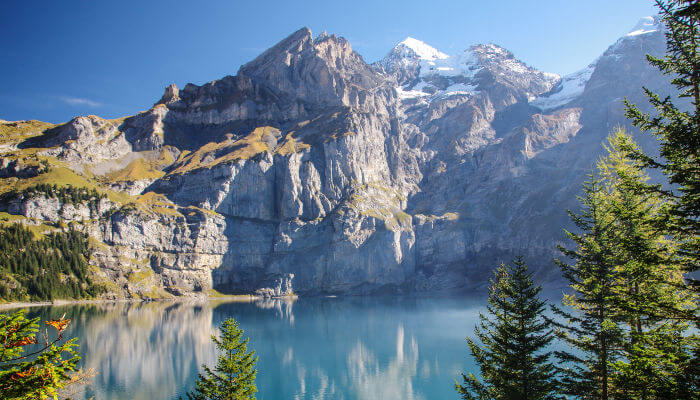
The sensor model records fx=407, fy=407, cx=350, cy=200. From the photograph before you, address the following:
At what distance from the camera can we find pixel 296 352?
7712 cm

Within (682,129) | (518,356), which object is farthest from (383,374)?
(682,129)

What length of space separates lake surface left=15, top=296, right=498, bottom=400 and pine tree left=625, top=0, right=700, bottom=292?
46.4 metres

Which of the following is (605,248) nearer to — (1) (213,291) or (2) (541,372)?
(2) (541,372)

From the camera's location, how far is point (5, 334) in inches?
388

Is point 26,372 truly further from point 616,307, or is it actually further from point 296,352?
point 296,352

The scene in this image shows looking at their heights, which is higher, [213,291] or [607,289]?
[607,289]

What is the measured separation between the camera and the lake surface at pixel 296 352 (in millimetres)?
55906

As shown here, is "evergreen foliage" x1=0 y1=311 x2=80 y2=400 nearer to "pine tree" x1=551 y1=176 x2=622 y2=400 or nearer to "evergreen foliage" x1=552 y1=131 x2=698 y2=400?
"evergreen foliage" x1=552 y1=131 x2=698 y2=400

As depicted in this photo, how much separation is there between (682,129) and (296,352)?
7521 centimetres

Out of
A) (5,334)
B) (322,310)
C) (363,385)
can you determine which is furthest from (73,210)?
(5,334)

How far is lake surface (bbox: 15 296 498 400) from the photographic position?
183 feet

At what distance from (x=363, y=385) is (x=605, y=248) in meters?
47.4

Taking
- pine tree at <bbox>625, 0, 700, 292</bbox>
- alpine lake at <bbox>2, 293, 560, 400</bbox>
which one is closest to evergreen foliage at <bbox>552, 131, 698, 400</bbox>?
pine tree at <bbox>625, 0, 700, 292</bbox>

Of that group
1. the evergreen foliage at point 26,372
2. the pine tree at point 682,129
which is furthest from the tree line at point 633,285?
the evergreen foliage at point 26,372
